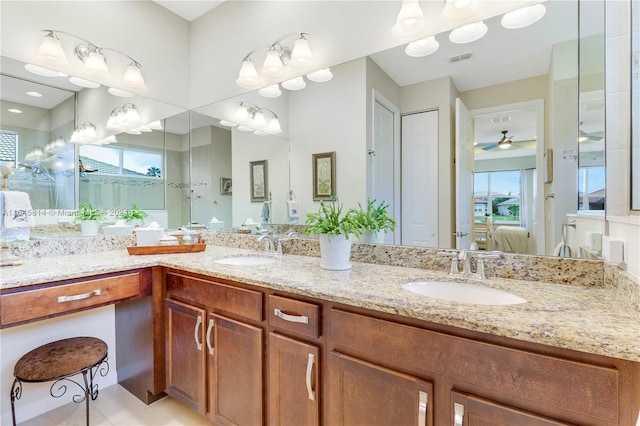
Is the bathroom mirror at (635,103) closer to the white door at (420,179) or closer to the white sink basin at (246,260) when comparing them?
the white door at (420,179)

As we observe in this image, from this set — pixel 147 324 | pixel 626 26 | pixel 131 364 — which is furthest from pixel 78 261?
pixel 626 26

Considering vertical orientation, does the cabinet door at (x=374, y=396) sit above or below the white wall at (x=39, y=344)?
above

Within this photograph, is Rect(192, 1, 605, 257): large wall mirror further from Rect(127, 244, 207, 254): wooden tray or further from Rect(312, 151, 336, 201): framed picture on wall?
Rect(127, 244, 207, 254): wooden tray

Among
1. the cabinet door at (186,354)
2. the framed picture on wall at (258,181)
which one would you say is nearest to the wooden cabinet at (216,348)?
the cabinet door at (186,354)

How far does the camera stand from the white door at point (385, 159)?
65.4 inches

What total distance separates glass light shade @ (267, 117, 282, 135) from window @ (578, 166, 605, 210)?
1.70m

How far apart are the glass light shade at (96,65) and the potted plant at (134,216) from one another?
0.96 metres

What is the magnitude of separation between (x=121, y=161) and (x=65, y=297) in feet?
4.08

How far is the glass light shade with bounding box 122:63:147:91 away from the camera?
2.30 m

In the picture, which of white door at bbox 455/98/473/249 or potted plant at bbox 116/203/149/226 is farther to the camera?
potted plant at bbox 116/203/149/226

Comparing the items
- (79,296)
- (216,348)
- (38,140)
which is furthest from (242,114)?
(216,348)

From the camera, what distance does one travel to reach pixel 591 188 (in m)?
1.14

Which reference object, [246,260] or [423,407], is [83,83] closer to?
[246,260]

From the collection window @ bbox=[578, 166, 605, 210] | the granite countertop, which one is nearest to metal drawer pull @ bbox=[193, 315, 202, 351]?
the granite countertop
